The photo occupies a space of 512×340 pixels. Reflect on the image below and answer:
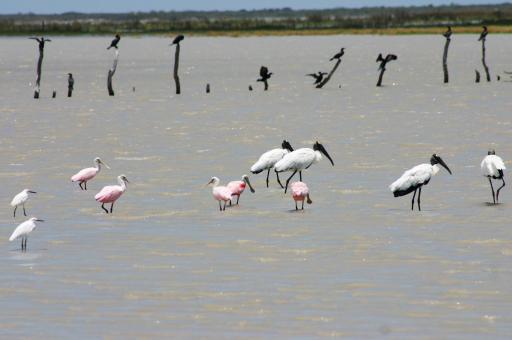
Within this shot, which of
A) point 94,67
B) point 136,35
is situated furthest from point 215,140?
point 136,35


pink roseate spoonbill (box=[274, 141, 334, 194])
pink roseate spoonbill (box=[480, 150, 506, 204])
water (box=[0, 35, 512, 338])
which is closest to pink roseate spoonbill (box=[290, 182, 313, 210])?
water (box=[0, 35, 512, 338])

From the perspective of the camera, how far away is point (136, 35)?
183m

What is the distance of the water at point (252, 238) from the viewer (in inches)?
435

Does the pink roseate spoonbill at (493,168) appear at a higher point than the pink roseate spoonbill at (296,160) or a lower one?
higher

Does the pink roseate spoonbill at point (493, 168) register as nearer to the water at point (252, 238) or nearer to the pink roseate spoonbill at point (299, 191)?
the water at point (252, 238)

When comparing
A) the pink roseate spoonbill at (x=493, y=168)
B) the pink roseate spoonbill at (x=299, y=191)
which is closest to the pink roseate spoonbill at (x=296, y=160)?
the pink roseate spoonbill at (x=299, y=191)

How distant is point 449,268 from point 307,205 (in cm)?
477

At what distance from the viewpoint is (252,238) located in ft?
49.2

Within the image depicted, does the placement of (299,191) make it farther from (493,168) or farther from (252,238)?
(493,168)

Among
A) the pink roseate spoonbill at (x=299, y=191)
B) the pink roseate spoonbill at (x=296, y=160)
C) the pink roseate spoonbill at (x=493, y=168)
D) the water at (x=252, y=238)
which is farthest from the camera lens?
the pink roseate spoonbill at (x=296, y=160)

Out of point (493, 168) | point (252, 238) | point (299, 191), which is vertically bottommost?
point (252, 238)

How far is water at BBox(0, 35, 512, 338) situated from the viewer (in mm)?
11055

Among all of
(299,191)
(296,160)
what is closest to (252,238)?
(299,191)

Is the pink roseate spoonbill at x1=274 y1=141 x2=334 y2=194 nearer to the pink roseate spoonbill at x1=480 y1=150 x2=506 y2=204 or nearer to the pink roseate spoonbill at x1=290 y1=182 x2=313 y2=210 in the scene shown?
the pink roseate spoonbill at x1=290 y1=182 x2=313 y2=210
